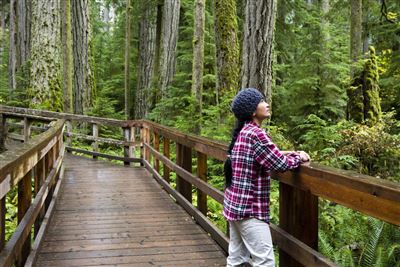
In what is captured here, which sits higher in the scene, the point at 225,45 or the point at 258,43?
the point at 225,45

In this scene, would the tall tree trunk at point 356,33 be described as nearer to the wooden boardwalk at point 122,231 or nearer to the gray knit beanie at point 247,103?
the wooden boardwalk at point 122,231

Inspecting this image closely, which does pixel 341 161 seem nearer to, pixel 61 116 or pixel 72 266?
pixel 72 266

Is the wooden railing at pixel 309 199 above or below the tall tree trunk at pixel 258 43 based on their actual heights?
below

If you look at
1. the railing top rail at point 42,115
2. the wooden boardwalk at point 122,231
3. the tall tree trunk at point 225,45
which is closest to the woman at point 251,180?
the wooden boardwalk at point 122,231

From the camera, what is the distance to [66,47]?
14.0 metres

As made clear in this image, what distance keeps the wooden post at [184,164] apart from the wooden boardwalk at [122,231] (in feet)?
0.91

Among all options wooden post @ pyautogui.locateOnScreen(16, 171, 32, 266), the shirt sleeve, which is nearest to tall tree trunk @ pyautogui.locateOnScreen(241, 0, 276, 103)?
the shirt sleeve

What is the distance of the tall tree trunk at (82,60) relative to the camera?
56.6 ft

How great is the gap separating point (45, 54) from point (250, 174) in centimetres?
1086

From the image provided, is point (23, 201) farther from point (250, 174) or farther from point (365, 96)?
point (365, 96)

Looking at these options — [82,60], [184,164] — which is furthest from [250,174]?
[82,60]

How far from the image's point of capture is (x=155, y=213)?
6.89 meters

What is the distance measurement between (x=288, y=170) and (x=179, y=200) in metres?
4.20

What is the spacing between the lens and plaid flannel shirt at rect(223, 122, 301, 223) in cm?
323
